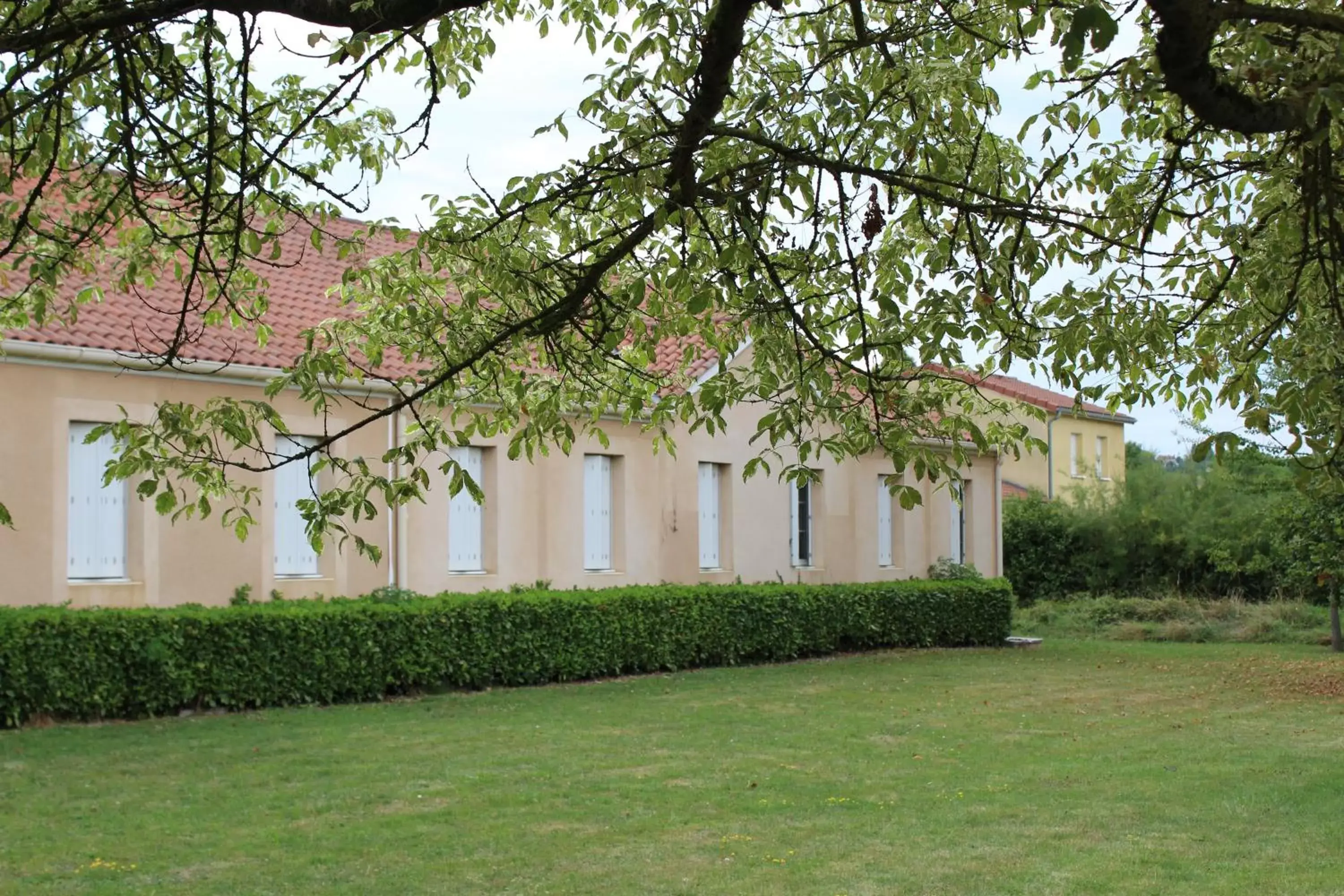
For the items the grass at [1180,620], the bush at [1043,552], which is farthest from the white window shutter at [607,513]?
the bush at [1043,552]

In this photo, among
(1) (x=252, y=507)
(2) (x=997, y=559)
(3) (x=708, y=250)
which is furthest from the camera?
(2) (x=997, y=559)

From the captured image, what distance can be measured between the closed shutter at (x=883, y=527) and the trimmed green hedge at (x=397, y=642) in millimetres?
2031

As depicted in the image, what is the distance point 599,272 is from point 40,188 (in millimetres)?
2439

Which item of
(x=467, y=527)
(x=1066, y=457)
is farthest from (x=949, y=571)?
(x=1066, y=457)

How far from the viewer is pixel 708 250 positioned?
6.58 meters

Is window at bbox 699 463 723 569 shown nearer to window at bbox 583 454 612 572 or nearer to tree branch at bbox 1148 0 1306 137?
window at bbox 583 454 612 572

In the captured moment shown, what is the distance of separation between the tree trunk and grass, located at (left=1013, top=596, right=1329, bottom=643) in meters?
1.46

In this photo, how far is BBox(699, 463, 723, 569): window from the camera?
23344mm

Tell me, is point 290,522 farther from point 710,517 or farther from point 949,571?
point 949,571

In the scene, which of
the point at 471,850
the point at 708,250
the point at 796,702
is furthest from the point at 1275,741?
the point at 708,250

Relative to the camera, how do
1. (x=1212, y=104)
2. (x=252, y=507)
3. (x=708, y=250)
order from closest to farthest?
(x=1212, y=104), (x=708, y=250), (x=252, y=507)

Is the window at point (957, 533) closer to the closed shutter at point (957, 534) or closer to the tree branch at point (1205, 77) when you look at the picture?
the closed shutter at point (957, 534)

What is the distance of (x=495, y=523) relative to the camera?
19719 millimetres

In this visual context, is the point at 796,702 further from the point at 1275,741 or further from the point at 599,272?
the point at 599,272
